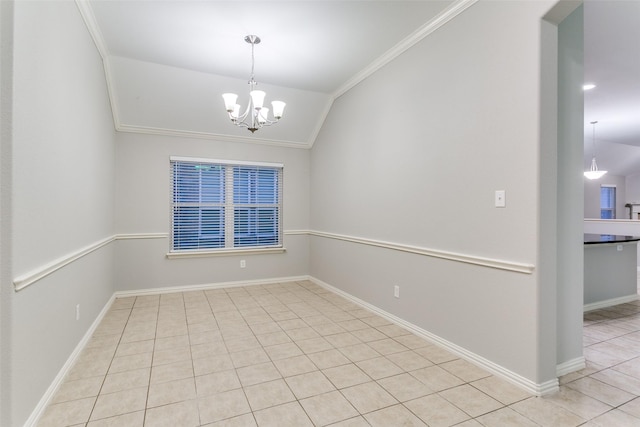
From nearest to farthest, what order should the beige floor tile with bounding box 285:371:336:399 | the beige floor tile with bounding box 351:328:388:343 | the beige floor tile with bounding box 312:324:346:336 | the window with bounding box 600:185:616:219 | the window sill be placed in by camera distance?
1. the beige floor tile with bounding box 285:371:336:399
2. the beige floor tile with bounding box 351:328:388:343
3. the beige floor tile with bounding box 312:324:346:336
4. the window sill
5. the window with bounding box 600:185:616:219

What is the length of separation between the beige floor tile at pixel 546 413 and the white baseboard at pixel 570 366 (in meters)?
0.45

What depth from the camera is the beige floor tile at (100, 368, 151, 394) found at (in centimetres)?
210

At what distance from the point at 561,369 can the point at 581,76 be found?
2.09m

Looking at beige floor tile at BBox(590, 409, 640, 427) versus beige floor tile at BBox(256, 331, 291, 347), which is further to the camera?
beige floor tile at BBox(256, 331, 291, 347)

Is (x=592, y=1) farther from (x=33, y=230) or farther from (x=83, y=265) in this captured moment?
(x=83, y=265)

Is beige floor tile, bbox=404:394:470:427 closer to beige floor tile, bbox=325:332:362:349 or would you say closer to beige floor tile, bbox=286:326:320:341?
beige floor tile, bbox=325:332:362:349

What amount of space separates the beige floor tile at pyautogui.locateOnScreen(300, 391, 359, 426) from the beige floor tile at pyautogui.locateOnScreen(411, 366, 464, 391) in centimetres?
60

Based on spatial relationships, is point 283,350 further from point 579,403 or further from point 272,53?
point 272,53

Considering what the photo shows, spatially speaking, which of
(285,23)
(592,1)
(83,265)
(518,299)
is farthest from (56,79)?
(592,1)

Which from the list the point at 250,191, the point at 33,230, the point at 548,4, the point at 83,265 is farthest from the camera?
the point at 250,191

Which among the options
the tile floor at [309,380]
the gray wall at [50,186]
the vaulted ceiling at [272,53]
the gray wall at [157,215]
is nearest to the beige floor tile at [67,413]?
the tile floor at [309,380]

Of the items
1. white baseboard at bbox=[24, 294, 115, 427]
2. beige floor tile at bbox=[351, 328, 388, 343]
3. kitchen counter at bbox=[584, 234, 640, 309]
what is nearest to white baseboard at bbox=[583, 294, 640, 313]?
kitchen counter at bbox=[584, 234, 640, 309]

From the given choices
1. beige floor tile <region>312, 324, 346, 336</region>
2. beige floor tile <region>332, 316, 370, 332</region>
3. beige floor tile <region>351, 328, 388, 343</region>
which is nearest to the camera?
beige floor tile <region>351, 328, 388, 343</region>

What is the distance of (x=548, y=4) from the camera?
6.24ft
